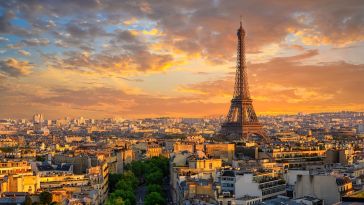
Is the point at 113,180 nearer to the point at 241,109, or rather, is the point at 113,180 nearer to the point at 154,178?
the point at 154,178

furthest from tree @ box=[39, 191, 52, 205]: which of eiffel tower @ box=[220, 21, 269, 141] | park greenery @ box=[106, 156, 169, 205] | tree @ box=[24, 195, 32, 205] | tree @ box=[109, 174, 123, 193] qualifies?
eiffel tower @ box=[220, 21, 269, 141]

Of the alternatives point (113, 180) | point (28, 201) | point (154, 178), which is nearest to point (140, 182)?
point (154, 178)

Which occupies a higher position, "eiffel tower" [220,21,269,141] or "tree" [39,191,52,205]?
"eiffel tower" [220,21,269,141]

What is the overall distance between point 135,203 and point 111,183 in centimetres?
1284

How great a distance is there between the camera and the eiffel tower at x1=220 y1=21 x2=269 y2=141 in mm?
126625

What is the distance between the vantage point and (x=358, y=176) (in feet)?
164

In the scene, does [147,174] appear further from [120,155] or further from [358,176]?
[358,176]

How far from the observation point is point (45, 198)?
147ft

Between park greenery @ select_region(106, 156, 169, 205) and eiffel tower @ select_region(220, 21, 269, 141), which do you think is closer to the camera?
park greenery @ select_region(106, 156, 169, 205)

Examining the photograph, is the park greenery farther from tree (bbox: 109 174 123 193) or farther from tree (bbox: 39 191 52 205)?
tree (bbox: 39 191 52 205)

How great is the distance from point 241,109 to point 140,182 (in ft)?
174

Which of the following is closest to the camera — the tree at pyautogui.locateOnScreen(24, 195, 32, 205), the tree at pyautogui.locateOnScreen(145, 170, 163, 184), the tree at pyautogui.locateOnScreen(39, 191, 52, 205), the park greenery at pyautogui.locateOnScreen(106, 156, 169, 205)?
the tree at pyautogui.locateOnScreen(24, 195, 32, 205)

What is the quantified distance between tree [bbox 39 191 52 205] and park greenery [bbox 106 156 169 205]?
590 cm

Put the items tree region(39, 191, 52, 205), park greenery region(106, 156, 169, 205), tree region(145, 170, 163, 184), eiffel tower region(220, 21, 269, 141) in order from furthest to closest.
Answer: eiffel tower region(220, 21, 269, 141)
tree region(145, 170, 163, 184)
park greenery region(106, 156, 169, 205)
tree region(39, 191, 52, 205)
